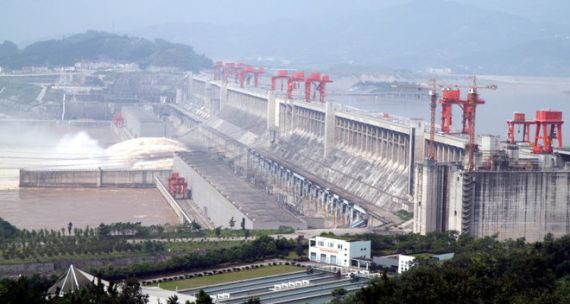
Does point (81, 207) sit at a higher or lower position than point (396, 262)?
lower

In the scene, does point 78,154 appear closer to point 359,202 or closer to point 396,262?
point 359,202

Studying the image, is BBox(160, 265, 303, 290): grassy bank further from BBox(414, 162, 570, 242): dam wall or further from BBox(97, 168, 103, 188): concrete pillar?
BBox(97, 168, 103, 188): concrete pillar

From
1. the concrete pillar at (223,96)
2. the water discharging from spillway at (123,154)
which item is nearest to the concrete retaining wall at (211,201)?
the water discharging from spillway at (123,154)

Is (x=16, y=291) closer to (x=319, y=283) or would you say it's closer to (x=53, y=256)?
(x=319, y=283)

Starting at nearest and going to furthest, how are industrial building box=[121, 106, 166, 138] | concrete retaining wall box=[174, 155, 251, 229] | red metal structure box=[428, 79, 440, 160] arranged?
red metal structure box=[428, 79, 440, 160], concrete retaining wall box=[174, 155, 251, 229], industrial building box=[121, 106, 166, 138]

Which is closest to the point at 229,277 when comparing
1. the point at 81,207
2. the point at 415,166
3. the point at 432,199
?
the point at 432,199

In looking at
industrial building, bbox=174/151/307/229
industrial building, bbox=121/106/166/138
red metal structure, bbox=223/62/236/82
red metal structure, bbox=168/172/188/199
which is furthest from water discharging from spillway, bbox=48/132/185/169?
red metal structure, bbox=223/62/236/82
